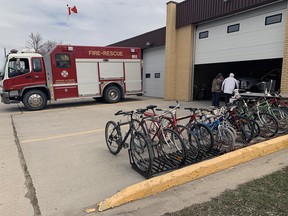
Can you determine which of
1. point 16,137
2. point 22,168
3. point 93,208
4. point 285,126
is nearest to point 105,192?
point 93,208

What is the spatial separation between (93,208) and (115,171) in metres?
1.18

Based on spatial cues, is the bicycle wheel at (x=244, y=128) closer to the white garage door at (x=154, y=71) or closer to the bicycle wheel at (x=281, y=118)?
the bicycle wheel at (x=281, y=118)

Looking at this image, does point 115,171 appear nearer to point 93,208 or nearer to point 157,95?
point 93,208

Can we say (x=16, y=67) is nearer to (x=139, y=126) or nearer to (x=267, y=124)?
(x=139, y=126)

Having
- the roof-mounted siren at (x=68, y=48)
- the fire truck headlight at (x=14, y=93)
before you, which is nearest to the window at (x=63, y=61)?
the roof-mounted siren at (x=68, y=48)

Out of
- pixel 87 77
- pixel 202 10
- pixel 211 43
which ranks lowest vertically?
pixel 87 77

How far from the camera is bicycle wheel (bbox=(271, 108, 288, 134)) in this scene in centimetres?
599

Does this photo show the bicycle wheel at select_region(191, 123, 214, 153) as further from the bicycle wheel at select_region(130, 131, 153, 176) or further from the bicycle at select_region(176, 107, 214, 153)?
the bicycle wheel at select_region(130, 131, 153, 176)

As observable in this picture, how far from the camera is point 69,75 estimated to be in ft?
40.5

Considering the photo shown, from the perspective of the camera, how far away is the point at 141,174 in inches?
158

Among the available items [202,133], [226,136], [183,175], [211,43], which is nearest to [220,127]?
[226,136]

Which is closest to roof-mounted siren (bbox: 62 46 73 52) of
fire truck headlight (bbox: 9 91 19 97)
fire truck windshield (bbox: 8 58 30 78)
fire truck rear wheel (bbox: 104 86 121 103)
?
fire truck windshield (bbox: 8 58 30 78)

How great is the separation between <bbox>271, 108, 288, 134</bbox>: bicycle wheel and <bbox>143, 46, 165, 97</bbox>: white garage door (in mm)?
10785

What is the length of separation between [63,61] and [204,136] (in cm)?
951
